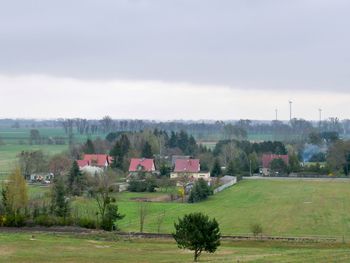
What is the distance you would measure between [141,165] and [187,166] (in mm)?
6937

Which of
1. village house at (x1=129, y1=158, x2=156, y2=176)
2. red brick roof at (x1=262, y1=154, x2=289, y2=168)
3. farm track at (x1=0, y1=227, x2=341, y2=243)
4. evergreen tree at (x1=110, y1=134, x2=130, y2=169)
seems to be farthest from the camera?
red brick roof at (x1=262, y1=154, x2=289, y2=168)

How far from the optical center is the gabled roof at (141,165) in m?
99.4

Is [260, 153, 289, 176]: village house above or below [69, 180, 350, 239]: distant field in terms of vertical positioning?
above

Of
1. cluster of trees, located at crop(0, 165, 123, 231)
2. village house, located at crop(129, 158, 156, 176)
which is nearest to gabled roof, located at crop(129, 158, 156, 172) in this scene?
village house, located at crop(129, 158, 156, 176)

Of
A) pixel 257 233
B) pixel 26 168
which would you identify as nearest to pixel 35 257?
pixel 257 233

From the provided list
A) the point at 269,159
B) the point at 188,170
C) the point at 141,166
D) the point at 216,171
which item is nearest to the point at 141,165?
the point at 141,166

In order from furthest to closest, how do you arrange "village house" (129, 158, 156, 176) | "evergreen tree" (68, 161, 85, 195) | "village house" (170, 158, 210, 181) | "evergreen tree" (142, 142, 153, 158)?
1. "evergreen tree" (142, 142, 153, 158)
2. "village house" (129, 158, 156, 176)
3. "village house" (170, 158, 210, 181)
4. "evergreen tree" (68, 161, 85, 195)

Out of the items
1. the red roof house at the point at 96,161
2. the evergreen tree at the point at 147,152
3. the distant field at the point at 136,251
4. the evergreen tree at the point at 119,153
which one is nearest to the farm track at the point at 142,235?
the distant field at the point at 136,251

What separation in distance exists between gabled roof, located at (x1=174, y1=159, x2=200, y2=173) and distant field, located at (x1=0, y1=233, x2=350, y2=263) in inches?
2141

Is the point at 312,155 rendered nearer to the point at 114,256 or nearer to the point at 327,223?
the point at 327,223

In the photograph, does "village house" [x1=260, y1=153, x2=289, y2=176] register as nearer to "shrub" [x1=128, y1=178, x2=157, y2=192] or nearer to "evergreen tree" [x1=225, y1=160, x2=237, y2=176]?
"evergreen tree" [x1=225, y1=160, x2=237, y2=176]

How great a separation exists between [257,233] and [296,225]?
822cm

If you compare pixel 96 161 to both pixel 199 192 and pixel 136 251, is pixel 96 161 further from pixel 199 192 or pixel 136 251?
pixel 136 251

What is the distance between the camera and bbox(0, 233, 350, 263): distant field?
30.8 metres
